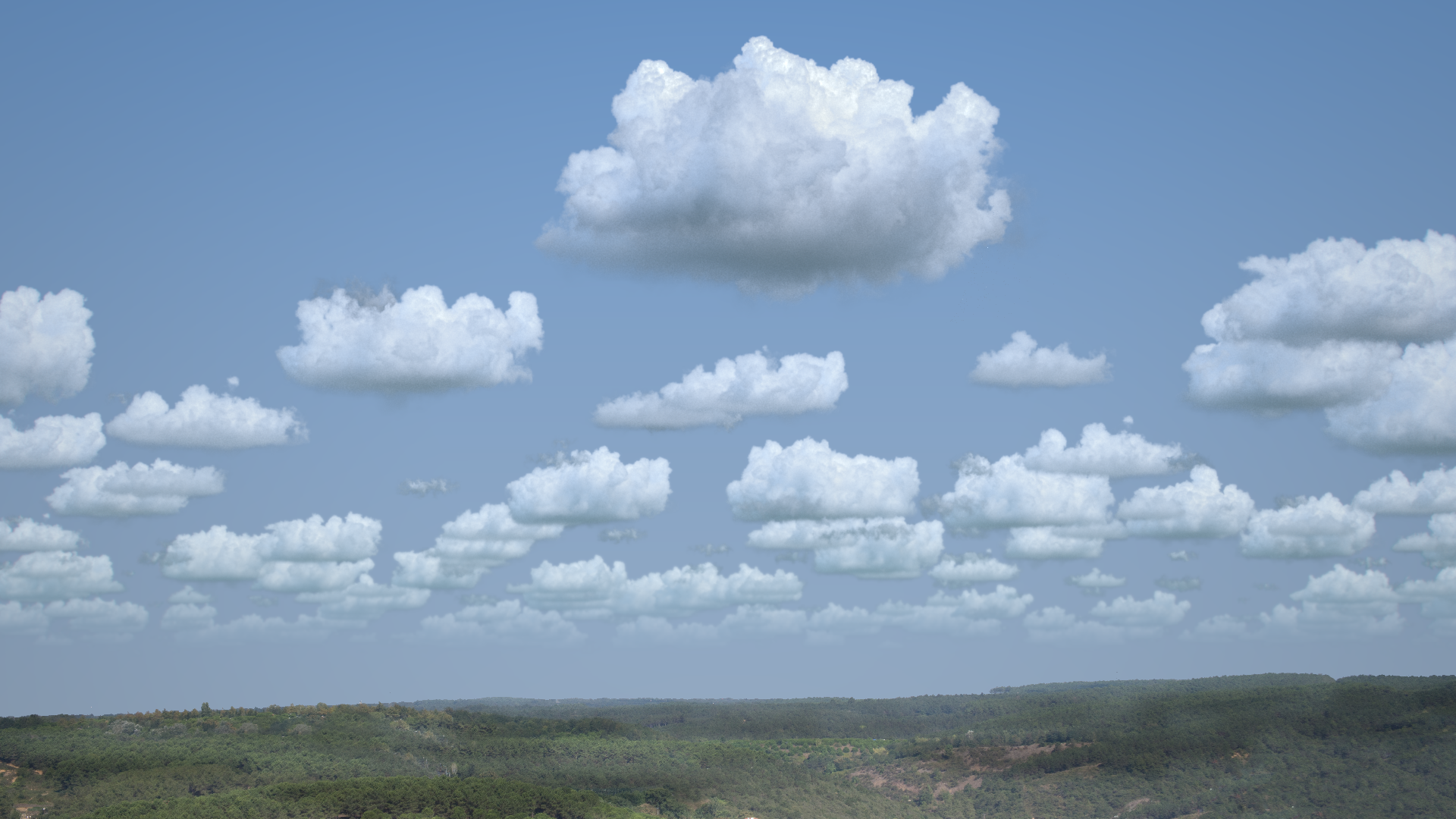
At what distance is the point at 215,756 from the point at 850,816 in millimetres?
97782

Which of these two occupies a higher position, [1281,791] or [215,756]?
[215,756]

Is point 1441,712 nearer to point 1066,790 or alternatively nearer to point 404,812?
point 1066,790

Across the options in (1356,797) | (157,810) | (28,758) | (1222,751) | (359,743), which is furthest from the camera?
(1222,751)

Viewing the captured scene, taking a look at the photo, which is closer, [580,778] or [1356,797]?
[1356,797]

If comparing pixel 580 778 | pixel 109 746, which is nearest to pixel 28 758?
pixel 109 746

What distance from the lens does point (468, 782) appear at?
436 ft

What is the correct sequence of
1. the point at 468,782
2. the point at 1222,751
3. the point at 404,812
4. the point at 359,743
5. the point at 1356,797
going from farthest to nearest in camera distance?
the point at 1222,751 < the point at 359,743 < the point at 1356,797 < the point at 468,782 < the point at 404,812

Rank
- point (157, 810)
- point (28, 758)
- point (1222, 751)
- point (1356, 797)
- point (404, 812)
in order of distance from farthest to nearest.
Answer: point (1222, 751)
point (1356, 797)
point (28, 758)
point (404, 812)
point (157, 810)

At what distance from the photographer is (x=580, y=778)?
185 metres

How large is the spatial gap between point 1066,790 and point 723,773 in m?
61.1

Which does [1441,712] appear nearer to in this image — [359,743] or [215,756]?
[359,743]

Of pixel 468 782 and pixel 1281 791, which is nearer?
pixel 468 782

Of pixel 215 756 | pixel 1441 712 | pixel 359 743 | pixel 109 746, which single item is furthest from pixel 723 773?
pixel 1441 712

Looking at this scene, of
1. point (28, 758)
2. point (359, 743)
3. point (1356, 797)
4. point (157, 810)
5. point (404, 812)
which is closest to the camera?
point (157, 810)
